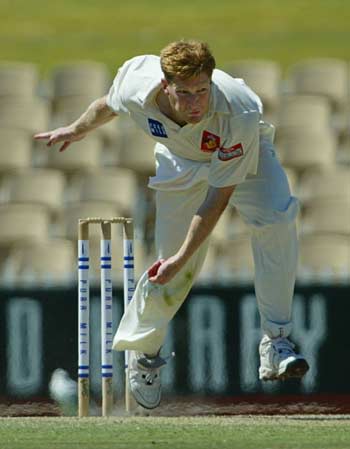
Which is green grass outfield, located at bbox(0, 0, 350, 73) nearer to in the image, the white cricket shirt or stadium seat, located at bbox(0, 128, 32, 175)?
stadium seat, located at bbox(0, 128, 32, 175)

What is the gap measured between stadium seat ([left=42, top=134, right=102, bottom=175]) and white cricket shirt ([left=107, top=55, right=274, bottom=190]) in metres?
5.17

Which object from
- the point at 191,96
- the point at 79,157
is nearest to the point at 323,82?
the point at 79,157

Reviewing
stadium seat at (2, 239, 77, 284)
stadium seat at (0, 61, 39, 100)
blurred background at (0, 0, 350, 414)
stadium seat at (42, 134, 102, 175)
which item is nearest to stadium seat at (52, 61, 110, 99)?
blurred background at (0, 0, 350, 414)

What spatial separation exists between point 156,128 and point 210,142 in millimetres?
218

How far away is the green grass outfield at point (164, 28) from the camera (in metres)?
14.9

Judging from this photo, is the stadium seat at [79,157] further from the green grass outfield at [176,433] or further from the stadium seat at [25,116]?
the green grass outfield at [176,433]

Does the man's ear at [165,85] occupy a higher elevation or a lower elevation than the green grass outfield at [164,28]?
lower

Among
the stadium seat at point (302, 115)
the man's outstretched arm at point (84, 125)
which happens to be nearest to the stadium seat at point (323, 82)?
the stadium seat at point (302, 115)

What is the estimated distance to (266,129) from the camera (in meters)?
5.30

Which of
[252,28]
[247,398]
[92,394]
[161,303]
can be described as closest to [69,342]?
[92,394]

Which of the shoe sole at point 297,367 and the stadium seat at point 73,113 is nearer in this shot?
the shoe sole at point 297,367

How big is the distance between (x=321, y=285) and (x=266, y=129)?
2113 mm

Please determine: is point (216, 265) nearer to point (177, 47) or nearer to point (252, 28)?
point (177, 47)

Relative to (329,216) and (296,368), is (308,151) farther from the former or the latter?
(296,368)
